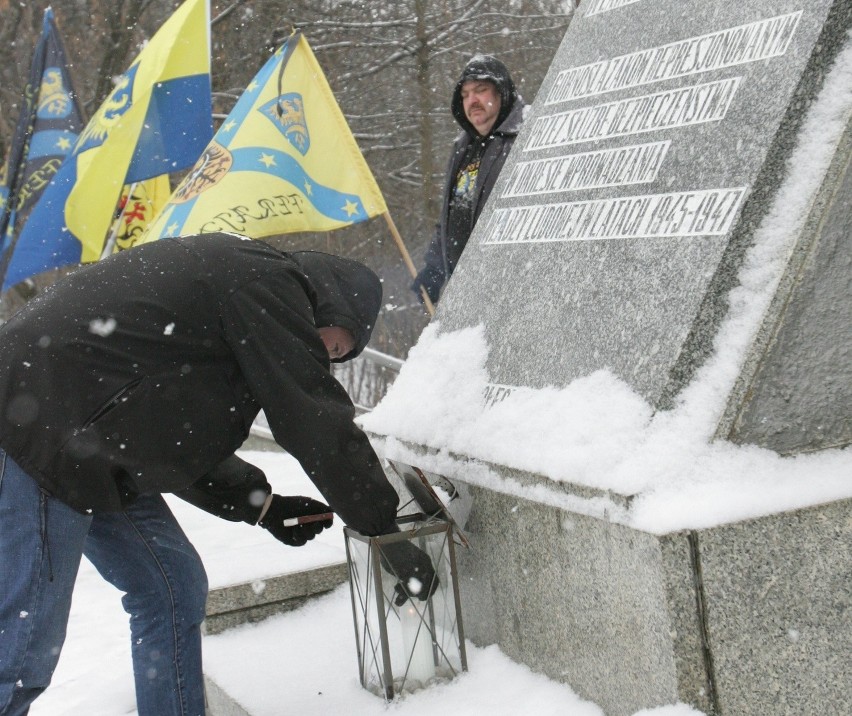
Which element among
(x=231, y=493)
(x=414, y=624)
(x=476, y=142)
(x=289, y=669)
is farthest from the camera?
(x=476, y=142)

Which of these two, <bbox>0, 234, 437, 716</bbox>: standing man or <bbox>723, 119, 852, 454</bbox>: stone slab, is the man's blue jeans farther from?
<bbox>723, 119, 852, 454</bbox>: stone slab

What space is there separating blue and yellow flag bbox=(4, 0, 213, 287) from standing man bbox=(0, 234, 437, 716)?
11.3 ft

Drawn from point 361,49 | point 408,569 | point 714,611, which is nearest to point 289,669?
point 408,569

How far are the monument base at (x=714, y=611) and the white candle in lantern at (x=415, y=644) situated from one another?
462 mm

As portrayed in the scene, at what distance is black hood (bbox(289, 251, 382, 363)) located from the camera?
2.46 metres

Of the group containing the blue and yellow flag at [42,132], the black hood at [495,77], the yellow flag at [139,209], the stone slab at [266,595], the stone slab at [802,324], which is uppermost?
the stone slab at [802,324]

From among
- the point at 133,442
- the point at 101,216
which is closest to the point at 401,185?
the point at 101,216

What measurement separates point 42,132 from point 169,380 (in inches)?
215

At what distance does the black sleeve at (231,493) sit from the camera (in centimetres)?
284

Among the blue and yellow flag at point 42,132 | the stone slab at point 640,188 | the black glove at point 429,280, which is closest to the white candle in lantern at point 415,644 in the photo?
the stone slab at point 640,188

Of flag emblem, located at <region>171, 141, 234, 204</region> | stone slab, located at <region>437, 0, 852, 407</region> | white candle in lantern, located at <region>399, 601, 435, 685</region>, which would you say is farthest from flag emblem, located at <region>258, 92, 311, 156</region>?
white candle in lantern, located at <region>399, 601, 435, 685</region>

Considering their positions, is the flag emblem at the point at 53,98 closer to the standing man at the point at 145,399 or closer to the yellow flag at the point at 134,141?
the yellow flag at the point at 134,141

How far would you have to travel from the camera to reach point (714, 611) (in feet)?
6.55

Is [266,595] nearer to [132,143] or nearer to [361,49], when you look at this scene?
[132,143]
